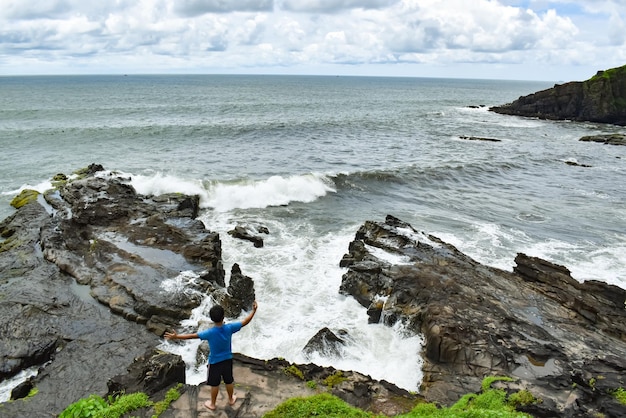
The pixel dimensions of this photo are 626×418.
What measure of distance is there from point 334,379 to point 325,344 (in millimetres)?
3114

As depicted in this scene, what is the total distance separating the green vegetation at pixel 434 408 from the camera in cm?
869

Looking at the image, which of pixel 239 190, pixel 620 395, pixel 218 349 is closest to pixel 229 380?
pixel 218 349

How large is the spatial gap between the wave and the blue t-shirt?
22134 millimetres

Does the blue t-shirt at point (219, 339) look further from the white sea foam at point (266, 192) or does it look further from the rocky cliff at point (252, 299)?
the white sea foam at point (266, 192)

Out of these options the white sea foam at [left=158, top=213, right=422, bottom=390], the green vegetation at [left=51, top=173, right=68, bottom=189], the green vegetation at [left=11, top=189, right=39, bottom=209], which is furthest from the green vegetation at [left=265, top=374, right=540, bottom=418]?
the green vegetation at [left=51, top=173, right=68, bottom=189]

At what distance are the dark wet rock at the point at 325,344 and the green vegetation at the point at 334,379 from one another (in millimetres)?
2718

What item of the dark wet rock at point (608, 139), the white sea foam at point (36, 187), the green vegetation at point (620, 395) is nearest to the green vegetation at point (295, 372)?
the green vegetation at point (620, 395)

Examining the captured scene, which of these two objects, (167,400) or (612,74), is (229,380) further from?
(612,74)

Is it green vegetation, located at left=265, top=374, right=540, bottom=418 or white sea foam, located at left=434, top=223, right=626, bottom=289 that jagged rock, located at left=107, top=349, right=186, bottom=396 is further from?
white sea foam, located at left=434, top=223, right=626, bottom=289

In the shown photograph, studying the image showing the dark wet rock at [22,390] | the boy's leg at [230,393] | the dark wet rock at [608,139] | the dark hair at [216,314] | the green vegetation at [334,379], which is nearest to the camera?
the dark hair at [216,314]

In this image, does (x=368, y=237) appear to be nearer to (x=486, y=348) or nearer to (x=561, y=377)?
(x=486, y=348)

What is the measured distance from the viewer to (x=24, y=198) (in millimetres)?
28234

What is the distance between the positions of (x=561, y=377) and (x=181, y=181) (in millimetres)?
28528

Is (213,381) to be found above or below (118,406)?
above
